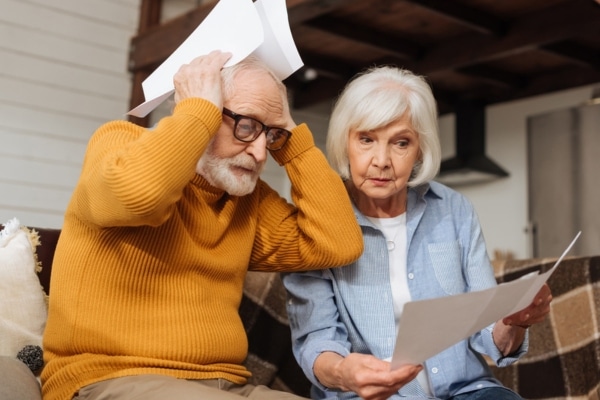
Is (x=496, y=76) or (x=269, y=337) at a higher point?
(x=496, y=76)

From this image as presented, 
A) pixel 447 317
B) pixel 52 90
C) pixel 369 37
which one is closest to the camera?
pixel 447 317

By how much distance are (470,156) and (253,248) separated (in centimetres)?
389

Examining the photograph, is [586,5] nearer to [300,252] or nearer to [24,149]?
[300,252]

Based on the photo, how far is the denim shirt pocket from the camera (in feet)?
5.21

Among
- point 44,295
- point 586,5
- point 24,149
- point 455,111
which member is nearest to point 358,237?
point 44,295

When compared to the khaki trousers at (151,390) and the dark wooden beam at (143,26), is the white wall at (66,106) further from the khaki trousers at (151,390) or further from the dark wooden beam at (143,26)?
the khaki trousers at (151,390)

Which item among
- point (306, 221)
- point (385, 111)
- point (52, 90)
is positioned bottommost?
point (306, 221)

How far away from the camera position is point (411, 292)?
5.16 ft

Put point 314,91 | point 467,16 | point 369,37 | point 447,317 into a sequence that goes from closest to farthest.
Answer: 1. point 447,317
2. point 467,16
3. point 369,37
4. point 314,91

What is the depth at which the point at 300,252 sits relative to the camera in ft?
5.25

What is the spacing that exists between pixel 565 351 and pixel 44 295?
1407mm

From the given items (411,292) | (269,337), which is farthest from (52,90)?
(411,292)

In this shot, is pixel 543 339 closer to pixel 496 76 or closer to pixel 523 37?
pixel 523 37

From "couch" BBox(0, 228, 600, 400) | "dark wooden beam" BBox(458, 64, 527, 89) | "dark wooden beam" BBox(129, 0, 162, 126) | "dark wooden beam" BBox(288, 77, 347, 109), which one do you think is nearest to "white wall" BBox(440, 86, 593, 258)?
"dark wooden beam" BBox(458, 64, 527, 89)
